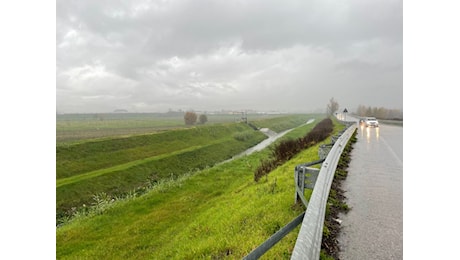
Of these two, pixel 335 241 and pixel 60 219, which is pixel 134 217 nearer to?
pixel 60 219

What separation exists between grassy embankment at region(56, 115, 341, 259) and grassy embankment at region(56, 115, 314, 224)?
4358 mm

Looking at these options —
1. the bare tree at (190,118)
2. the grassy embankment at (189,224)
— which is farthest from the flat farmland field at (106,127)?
the grassy embankment at (189,224)

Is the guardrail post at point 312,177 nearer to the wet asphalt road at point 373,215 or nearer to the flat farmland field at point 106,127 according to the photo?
the wet asphalt road at point 373,215

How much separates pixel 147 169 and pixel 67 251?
14723 millimetres

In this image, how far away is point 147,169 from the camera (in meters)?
23.3

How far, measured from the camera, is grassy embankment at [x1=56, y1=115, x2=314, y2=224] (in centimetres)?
1725

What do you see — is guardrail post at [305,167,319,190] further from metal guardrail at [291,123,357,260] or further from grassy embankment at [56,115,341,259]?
metal guardrail at [291,123,357,260]

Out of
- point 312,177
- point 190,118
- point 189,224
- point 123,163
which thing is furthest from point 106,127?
point 312,177

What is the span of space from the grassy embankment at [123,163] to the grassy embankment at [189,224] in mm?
4358

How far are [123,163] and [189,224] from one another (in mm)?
19759

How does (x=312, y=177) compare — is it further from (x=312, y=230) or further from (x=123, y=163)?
(x=123, y=163)

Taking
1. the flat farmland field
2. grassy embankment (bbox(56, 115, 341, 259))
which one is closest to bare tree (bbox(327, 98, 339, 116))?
the flat farmland field

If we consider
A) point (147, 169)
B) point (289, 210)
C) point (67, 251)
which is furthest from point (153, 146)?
point (289, 210)

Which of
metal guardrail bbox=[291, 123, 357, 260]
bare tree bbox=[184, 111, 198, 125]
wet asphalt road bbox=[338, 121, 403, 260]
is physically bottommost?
wet asphalt road bbox=[338, 121, 403, 260]
